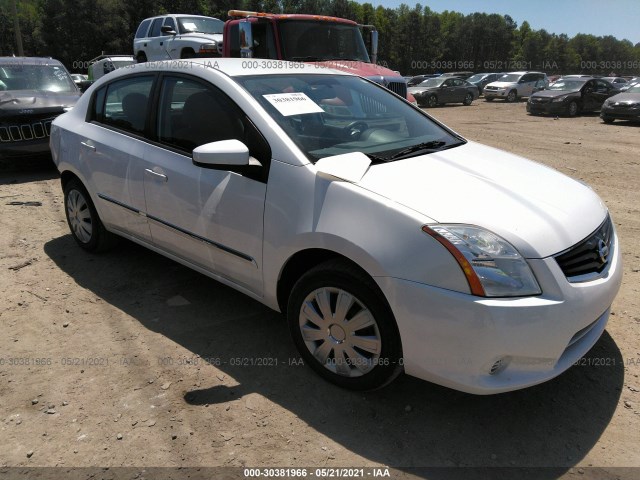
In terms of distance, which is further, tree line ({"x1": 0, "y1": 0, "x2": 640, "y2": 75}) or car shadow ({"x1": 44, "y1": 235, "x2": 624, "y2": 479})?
tree line ({"x1": 0, "y1": 0, "x2": 640, "y2": 75})

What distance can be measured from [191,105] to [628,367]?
3.16m

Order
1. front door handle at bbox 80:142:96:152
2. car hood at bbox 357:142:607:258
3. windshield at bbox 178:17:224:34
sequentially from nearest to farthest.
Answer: car hood at bbox 357:142:607:258
front door handle at bbox 80:142:96:152
windshield at bbox 178:17:224:34

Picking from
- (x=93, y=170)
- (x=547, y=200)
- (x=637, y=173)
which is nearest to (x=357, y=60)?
(x=637, y=173)

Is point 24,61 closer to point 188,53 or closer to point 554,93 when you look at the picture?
point 188,53

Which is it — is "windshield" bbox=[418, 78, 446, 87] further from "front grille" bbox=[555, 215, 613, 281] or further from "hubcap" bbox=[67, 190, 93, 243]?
"front grille" bbox=[555, 215, 613, 281]

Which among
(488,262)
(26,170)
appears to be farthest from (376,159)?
(26,170)

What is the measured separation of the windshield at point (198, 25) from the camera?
1366 cm

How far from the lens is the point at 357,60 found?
9.57m

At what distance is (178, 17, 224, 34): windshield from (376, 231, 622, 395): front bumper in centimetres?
1330

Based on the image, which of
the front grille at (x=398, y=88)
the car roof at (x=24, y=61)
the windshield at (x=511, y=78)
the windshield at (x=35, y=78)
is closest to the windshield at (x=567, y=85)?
the windshield at (x=511, y=78)

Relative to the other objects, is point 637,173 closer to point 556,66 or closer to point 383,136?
point 383,136

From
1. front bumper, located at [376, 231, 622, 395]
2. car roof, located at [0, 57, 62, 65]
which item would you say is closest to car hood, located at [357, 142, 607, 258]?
front bumper, located at [376, 231, 622, 395]

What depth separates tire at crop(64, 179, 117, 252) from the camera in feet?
14.6

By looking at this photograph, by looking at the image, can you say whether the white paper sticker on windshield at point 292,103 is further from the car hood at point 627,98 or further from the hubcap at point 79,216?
the car hood at point 627,98
